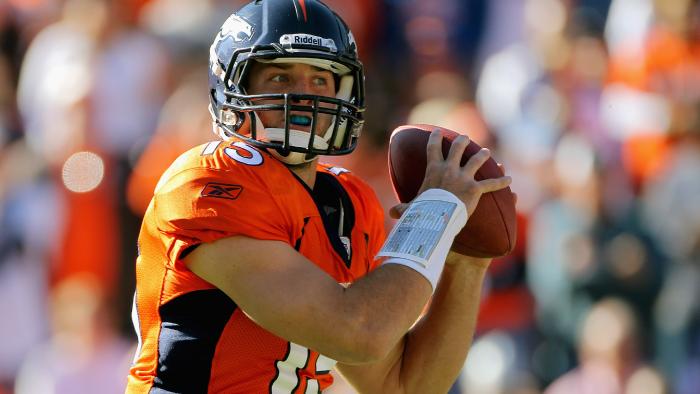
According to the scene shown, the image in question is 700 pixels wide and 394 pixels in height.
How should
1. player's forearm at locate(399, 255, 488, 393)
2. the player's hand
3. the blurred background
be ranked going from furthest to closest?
the blurred background
player's forearm at locate(399, 255, 488, 393)
the player's hand

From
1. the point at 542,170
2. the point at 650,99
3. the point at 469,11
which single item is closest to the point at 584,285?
the point at 542,170

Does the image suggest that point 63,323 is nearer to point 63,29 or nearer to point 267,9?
point 63,29

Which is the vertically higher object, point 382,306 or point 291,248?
point 291,248

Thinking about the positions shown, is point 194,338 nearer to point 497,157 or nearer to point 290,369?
point 290,369

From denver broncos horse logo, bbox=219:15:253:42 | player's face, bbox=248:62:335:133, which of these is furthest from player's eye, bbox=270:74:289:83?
denver broncos horse logo, bbox=219:15:253:42

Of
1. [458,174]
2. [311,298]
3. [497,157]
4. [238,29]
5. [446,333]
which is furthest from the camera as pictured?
[497,157]

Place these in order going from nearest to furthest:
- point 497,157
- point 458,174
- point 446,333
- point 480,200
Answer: point 458,174
point 480,200
point 446,333
point 497,157

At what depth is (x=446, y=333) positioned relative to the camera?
3.58 meters

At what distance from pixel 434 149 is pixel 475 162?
0.39 ft

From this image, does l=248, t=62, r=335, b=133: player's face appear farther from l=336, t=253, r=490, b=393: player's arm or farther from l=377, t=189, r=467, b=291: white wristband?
l=336, t=253, r=490, b=393: player's arm

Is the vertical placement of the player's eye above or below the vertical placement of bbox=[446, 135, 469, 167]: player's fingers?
above

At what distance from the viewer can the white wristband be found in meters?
3.03

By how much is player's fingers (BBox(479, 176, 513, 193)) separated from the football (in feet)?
0.11

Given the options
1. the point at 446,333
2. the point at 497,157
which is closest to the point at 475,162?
the point at 446,333
